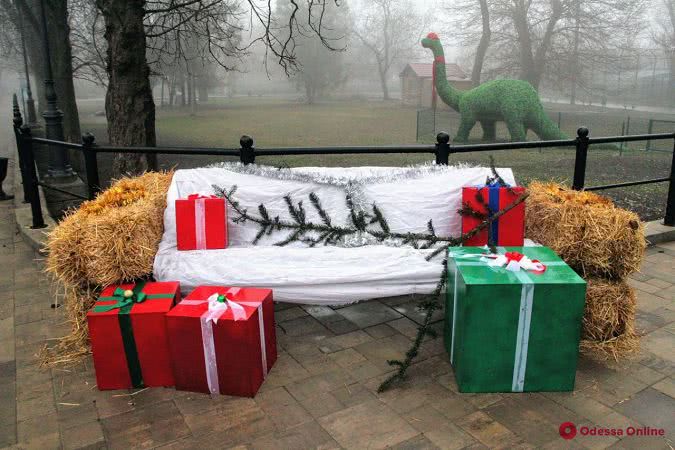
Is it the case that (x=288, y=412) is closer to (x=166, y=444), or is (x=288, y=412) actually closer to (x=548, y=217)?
(x=166, y=444)

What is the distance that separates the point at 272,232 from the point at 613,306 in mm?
2499

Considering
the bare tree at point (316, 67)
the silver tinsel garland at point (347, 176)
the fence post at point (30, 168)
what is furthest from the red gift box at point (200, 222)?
the bare tree at point (316, 67)

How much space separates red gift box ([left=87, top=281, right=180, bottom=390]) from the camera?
314 centimetres

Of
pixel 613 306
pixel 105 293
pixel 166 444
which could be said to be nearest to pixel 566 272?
pixel 613 306

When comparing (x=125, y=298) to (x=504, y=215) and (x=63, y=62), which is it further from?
(x=63, y=62)

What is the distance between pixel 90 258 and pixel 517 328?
2.58 meters

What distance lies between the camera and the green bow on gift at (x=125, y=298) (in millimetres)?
3182

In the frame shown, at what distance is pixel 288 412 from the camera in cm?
297

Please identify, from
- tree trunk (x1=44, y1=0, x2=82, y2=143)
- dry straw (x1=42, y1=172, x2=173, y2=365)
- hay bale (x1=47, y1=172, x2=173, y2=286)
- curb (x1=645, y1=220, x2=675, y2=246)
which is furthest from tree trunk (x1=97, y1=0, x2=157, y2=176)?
tree trunk (x1=44, y1=0, x2=82, y2=143)

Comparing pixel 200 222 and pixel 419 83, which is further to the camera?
pixel 419 83

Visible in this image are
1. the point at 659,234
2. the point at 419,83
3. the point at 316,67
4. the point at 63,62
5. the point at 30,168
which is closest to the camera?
the point at 659,234

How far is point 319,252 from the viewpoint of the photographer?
4.14 meters

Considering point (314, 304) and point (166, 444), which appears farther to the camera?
point (314, 304)

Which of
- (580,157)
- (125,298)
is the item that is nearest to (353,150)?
(580,157)
